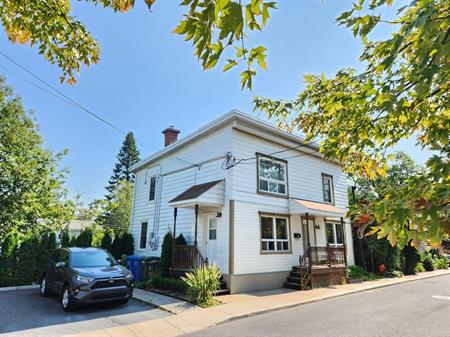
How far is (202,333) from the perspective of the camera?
20.7ft

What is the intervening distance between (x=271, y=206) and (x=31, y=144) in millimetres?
16045

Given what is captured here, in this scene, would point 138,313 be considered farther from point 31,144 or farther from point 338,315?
point 31,144

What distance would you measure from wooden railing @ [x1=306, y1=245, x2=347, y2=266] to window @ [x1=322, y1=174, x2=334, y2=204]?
10.0ft

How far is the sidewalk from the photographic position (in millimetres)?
6355

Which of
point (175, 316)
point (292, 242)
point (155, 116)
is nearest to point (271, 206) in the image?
point (292, 242)

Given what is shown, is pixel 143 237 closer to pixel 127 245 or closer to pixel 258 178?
pixel 127 245

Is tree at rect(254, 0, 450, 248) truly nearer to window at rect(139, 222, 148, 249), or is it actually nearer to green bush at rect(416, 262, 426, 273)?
window at rect(139, 222, 148, 249)

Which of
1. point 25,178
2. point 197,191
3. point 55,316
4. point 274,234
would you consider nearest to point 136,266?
point 197,191

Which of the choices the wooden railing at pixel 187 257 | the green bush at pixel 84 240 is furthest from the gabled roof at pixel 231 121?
the green bush at pixel 84 240

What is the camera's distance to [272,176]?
13.4 metres

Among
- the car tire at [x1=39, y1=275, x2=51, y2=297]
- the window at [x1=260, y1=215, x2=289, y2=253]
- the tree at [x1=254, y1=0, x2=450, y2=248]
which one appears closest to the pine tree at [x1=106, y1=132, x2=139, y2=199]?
the car tire at [x1=39, y1=275, x2=51, y2=297]

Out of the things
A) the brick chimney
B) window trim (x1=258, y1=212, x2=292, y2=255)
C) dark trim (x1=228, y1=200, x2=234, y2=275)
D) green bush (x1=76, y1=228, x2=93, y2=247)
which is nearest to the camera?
dark trim (x1=228, y1=200, x2=234, y2=275)

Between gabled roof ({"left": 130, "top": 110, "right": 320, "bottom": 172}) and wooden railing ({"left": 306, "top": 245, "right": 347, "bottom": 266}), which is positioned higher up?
gabled roof ({"left": 130, "top": 110, "right": 320, "bottom": 172})

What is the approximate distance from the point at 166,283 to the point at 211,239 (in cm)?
249
